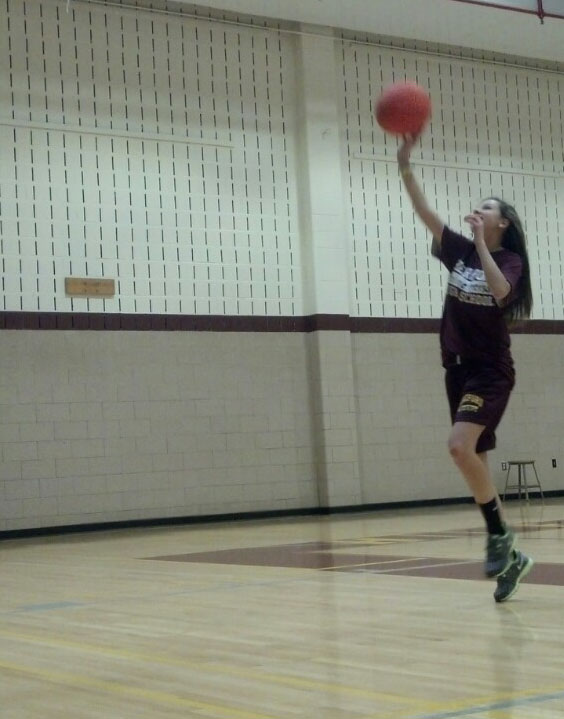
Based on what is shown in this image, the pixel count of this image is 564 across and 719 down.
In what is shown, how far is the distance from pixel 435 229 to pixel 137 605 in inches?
92.1

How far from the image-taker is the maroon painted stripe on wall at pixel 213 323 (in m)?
14.0

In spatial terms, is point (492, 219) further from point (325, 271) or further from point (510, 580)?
point (325, 271)

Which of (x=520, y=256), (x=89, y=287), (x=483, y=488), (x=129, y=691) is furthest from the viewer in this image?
(x=89, y=287)

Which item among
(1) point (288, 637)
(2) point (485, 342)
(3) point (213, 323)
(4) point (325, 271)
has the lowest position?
(1) point (288, 637)

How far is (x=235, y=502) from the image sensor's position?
1526 cm

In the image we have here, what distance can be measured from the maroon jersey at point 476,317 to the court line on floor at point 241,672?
2.02 meters

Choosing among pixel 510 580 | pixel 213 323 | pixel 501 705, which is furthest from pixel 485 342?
pixel 213 323

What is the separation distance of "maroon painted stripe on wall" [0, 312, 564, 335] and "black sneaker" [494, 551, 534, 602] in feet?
30.8

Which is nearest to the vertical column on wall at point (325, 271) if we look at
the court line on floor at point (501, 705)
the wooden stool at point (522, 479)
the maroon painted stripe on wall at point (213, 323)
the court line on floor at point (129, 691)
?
the maroon painted stripe on wall at point (213, 323)

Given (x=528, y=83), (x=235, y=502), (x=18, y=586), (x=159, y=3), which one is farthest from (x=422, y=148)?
(x=18, y=586)

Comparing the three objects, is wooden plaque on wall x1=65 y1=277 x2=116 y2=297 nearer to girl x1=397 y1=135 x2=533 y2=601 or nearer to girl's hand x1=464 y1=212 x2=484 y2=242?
girl x1=397 y1=135 x2=533 y2=601

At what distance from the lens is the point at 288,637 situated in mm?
4281

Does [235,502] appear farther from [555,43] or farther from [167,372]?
[555,43]

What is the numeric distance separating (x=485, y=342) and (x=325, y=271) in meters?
10.8
